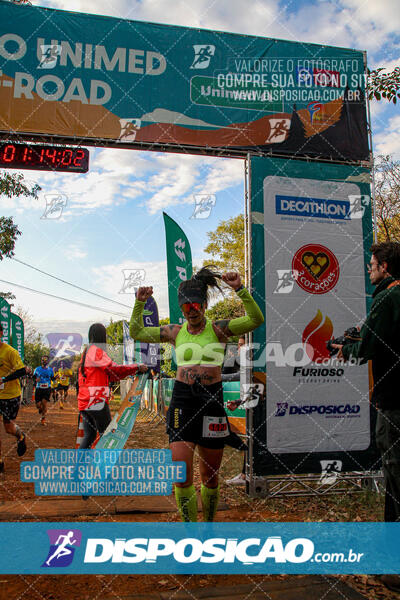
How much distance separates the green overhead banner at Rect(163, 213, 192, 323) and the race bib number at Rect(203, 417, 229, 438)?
4.60 m

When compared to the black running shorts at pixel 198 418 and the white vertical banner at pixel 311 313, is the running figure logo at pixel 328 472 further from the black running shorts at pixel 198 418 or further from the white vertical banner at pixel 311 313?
the black running shorts at pixel 198 418

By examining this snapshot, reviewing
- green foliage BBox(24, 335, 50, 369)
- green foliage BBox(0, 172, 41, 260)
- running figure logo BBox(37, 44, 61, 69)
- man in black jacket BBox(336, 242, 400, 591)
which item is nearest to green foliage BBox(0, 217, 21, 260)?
green foliage BBox(0, 172, 41, 260)

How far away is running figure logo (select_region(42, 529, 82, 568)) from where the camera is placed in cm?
340

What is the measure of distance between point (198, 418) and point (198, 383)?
0.30m

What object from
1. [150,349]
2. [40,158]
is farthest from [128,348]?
[40,158]

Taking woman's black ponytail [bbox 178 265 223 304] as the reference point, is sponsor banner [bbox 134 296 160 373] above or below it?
below

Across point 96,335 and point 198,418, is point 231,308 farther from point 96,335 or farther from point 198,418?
point 198,418

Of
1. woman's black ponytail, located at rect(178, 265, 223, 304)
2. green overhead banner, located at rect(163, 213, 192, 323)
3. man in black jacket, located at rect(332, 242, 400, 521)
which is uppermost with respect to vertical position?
green overhead banner, located at rect(163, 213, 192, 323)

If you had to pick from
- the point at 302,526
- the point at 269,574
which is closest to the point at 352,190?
the point at 302,526

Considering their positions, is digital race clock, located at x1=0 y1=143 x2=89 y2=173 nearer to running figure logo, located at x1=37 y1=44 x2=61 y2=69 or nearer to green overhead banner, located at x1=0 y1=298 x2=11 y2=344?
running figure logo, located at x1=37 y1=44 x2=61 y2=69

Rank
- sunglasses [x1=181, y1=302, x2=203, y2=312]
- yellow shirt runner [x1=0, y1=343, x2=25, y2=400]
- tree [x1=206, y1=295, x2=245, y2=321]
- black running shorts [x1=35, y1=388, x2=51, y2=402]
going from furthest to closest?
tree [x1=206, y1=295, x2=245, y2=321], black running shorts [x1=35, y1=388, x2=51, y2=402], yellow shirt runner [x1=0, y1=343, x2=25, y2=400], sunglasses [x1=181, y1=302, x2=203, y2=312]

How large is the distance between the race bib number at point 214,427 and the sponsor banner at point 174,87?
3796 mm

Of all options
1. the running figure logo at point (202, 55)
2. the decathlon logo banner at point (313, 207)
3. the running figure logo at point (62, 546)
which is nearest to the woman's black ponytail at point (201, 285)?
the decathlon logo banner at point (313, 207)

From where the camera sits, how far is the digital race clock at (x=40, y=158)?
557 cm
